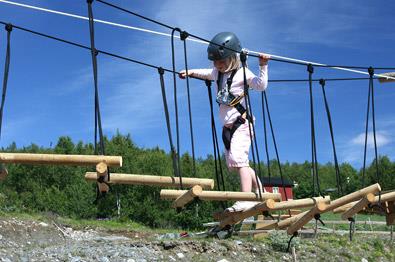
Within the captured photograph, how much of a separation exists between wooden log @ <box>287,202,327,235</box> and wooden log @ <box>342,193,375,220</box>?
425 millimetres

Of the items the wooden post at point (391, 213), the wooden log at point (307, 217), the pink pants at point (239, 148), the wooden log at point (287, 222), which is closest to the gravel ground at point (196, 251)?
the wooden log at point (287, 222)

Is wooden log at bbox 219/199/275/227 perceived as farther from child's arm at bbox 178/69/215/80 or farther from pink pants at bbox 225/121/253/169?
child's arm at bbox 178/69/215/80

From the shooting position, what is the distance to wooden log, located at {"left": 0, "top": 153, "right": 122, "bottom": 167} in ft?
12.9

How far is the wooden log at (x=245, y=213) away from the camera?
4949 millimetres

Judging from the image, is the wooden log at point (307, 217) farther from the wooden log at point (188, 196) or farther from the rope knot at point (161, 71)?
the rope knot at point (161, 71)

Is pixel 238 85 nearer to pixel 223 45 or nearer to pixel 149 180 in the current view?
pixel 223 45

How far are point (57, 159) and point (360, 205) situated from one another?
2.98m

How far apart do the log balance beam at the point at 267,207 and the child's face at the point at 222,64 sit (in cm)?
135

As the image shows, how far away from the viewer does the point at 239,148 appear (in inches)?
215

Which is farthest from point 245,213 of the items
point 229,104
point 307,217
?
→ point 229,104

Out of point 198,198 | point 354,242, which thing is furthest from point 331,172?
point 198,198

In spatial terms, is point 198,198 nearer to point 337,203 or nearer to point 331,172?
point 337,203

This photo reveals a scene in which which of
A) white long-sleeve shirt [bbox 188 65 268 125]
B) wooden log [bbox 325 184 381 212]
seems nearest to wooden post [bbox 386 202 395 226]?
wooden log [bbox 325 184 381 212]

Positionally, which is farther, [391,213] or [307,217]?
[391,213]
